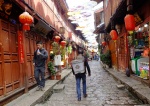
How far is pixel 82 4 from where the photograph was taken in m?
23.1

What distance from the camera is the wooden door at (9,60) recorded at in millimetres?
8072

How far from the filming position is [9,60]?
28.9 ft

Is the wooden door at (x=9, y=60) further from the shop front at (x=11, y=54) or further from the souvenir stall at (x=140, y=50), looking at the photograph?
the souvenir stall at (x=140, y=50)

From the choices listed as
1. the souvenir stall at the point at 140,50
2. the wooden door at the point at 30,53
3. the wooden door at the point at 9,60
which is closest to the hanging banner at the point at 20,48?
the wooden door at the point at 9,60

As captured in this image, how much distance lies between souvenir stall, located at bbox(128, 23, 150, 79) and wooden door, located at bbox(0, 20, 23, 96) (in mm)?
6109

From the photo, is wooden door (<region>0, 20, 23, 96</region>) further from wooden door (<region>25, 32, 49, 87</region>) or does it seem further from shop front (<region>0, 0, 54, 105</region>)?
wooden door (<region>25, 32, 49, 87</region>)

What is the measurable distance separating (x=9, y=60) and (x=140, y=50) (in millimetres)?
8605

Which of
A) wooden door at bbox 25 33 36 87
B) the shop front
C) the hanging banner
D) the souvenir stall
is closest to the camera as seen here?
the shop front

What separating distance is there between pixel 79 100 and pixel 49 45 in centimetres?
960

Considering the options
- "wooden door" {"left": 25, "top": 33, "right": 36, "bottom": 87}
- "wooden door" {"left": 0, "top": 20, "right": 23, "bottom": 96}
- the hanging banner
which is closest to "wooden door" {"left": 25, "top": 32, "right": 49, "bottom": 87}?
"wooden door" {"left": 25, "top": 33, "right": 36, "bottom": 87}

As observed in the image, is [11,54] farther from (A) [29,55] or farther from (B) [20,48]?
(A) [29,55]

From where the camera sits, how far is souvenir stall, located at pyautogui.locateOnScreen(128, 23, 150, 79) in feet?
39.2

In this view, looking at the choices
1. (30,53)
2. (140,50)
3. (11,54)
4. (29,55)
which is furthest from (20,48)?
(140,50)

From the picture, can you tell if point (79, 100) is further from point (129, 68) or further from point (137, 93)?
point (129, 68)
